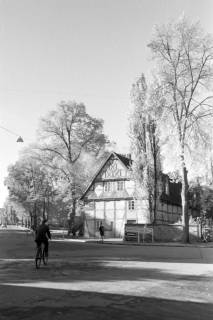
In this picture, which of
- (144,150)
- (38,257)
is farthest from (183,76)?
(38,257)

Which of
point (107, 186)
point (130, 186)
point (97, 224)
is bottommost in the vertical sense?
point (97, 224)

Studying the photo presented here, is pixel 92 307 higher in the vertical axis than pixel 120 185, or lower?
lower

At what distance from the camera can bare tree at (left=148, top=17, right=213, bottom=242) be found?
35906 mm

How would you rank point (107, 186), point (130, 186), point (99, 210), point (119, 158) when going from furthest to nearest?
point (99, 210) < point (107, 186) < point (119, 158) < point (130, 186)

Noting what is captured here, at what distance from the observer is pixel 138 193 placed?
4481cm

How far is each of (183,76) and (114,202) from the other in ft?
62.1

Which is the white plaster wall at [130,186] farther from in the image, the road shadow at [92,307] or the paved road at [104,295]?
the road shadow at [92,307]

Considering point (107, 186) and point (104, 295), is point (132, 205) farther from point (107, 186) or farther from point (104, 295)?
point (104, 295)

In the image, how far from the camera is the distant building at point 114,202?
49.2 meters

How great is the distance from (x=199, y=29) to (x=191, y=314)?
3273 cm

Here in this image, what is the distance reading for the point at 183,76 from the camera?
122 feet

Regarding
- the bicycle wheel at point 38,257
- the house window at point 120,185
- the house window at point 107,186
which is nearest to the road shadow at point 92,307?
the bicycle wheel at point 38,257

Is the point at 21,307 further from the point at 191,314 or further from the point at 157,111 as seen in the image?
the point at 157,111

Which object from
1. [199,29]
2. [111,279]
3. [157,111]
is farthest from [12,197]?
[111,279]
